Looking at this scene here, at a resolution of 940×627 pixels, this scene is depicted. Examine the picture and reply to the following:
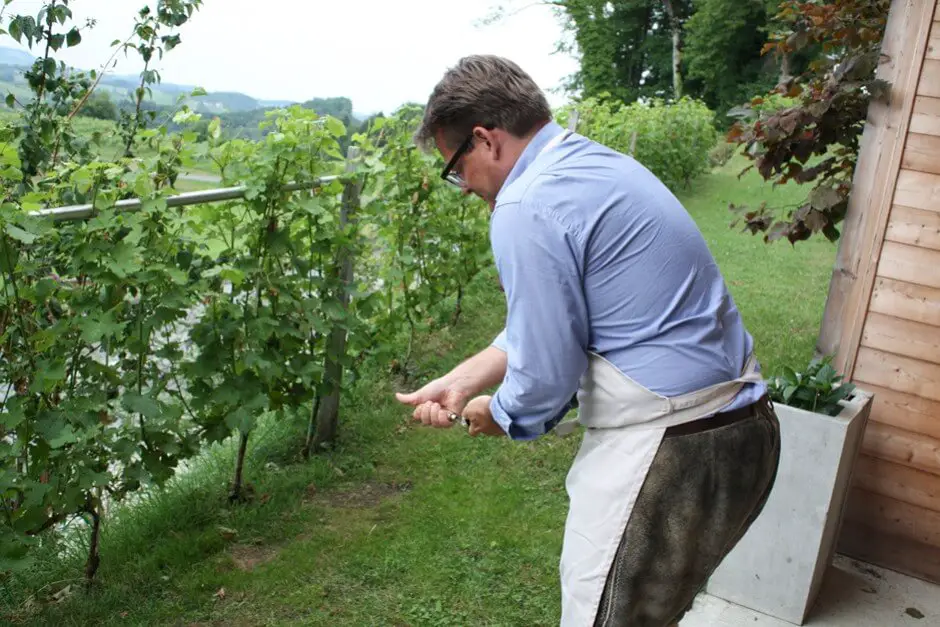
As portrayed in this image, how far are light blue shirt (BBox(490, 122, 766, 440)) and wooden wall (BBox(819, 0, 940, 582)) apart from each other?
1.98 metres

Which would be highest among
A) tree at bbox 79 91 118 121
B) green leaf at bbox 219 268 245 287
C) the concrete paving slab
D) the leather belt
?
tree at bbox 79 91 118 121

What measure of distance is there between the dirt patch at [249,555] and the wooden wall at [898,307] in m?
2.36

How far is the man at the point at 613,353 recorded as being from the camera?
5.43 feet

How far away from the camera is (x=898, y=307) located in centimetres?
339

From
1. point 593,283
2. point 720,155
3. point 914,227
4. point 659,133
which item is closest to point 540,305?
point 593,283

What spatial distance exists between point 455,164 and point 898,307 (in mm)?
2318

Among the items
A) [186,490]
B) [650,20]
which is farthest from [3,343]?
[650,20]

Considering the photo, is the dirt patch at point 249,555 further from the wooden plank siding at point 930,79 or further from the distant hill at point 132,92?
the wooden plank siding at point 930,79

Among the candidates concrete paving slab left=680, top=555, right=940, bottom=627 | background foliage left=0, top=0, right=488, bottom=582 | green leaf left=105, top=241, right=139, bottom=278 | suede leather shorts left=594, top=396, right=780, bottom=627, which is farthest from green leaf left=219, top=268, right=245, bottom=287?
concrete paving slab left=680, top=555, right=940, bottom=627

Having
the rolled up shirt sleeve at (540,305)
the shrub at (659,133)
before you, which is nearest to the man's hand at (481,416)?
the rolled up shirt sleeve at (540,305)

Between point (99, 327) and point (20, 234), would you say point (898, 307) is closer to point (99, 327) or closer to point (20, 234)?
point (99, 327)

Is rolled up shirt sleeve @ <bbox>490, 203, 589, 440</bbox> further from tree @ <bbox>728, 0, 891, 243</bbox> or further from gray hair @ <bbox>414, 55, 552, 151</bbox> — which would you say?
tree @ <bbox>728, 0, 891, 243</bbox>

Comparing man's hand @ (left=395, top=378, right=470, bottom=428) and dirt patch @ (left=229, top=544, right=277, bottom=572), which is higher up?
man's hand @ (left=395, top=378, right=470, bottom=428)

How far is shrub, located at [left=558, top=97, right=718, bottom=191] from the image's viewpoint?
33.3 ft
